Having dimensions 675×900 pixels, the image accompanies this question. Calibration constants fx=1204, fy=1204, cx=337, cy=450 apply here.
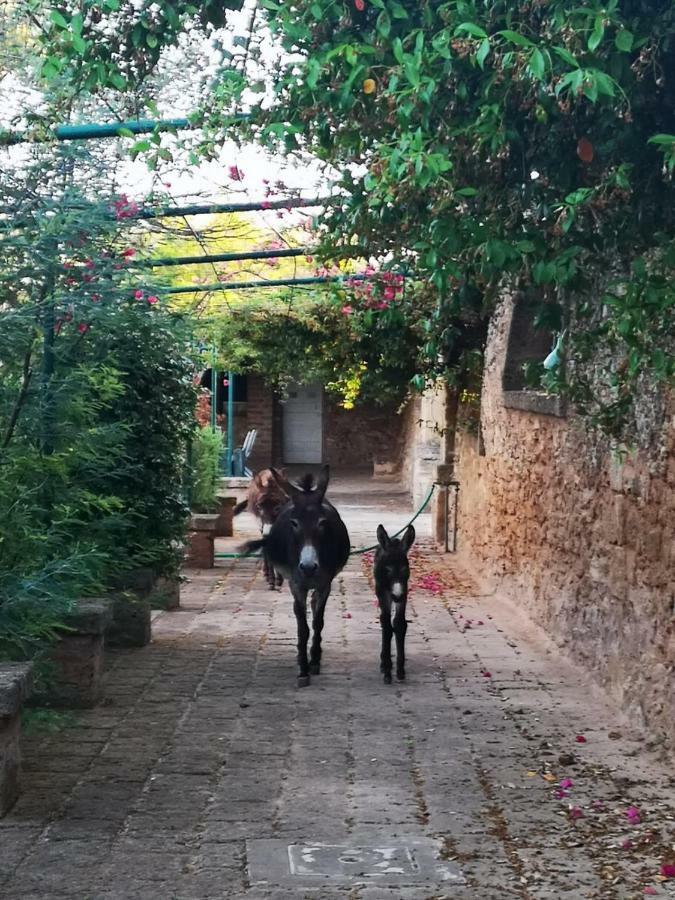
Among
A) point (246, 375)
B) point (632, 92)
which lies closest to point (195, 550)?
point (632, 92)

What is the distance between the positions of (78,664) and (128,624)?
1853mm

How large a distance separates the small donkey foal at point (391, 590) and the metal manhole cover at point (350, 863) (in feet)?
9.82

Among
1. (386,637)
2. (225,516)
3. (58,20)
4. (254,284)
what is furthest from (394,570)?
(225,516)

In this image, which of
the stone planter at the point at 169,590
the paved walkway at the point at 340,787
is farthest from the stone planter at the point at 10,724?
the stone planter at the point at 169,590

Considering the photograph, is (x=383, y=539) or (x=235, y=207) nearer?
(x=383, y=539)

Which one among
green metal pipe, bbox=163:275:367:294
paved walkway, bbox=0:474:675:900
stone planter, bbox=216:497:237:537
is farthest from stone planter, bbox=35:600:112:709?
stone planter, bbox=216:497:237:537

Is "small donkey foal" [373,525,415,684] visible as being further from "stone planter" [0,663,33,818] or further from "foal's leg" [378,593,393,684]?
"stone planter" [0,663,33,818]

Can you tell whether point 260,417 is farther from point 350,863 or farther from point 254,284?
point 350,863

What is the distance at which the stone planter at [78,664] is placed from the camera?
6625 millimetres

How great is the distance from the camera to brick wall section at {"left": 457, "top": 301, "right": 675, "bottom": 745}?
19.9 feet

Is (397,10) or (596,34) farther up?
(397,10)

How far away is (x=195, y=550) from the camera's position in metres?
13.3

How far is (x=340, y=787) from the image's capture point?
5320mm

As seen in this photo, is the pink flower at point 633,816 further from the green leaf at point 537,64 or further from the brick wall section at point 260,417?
the brick wall section at point 260,417
